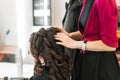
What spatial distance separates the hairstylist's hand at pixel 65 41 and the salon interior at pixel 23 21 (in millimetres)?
776

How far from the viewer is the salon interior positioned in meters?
2.02

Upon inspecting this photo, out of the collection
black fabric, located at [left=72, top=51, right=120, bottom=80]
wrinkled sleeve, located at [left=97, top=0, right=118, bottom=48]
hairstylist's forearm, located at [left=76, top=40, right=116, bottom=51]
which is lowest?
black fabric, located at [left=72, top=51, right=120, bottom=80]

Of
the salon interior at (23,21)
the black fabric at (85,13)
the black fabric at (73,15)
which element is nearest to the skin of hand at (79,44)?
the black fabric at (85,13)

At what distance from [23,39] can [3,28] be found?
11.2 inches

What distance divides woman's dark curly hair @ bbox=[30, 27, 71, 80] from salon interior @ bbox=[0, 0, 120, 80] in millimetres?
680

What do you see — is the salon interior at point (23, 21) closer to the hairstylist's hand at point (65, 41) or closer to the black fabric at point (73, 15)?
the black fabric at point (73, 15)

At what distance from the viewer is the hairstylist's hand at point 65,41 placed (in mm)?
1138

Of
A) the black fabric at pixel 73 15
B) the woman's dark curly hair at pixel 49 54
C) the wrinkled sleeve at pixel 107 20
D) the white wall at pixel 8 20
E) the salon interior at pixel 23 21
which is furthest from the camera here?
the white wall at pixel 8 20

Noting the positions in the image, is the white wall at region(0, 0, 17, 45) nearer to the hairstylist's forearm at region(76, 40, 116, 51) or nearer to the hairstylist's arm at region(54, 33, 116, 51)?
the hairstylist's arm at region(54, 33, 116, 51)

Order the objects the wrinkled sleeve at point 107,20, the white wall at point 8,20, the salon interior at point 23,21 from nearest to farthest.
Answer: the wrinkled sleeve at point 107,20
the salon interior at point 23,21
the white wall at point 8,20

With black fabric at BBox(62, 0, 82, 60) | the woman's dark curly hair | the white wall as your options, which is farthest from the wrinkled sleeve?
the white wall

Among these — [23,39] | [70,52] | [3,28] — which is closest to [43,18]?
[23,39]

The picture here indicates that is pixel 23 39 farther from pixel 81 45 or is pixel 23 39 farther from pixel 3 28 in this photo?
pixel 81 45

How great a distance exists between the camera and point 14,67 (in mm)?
1824
